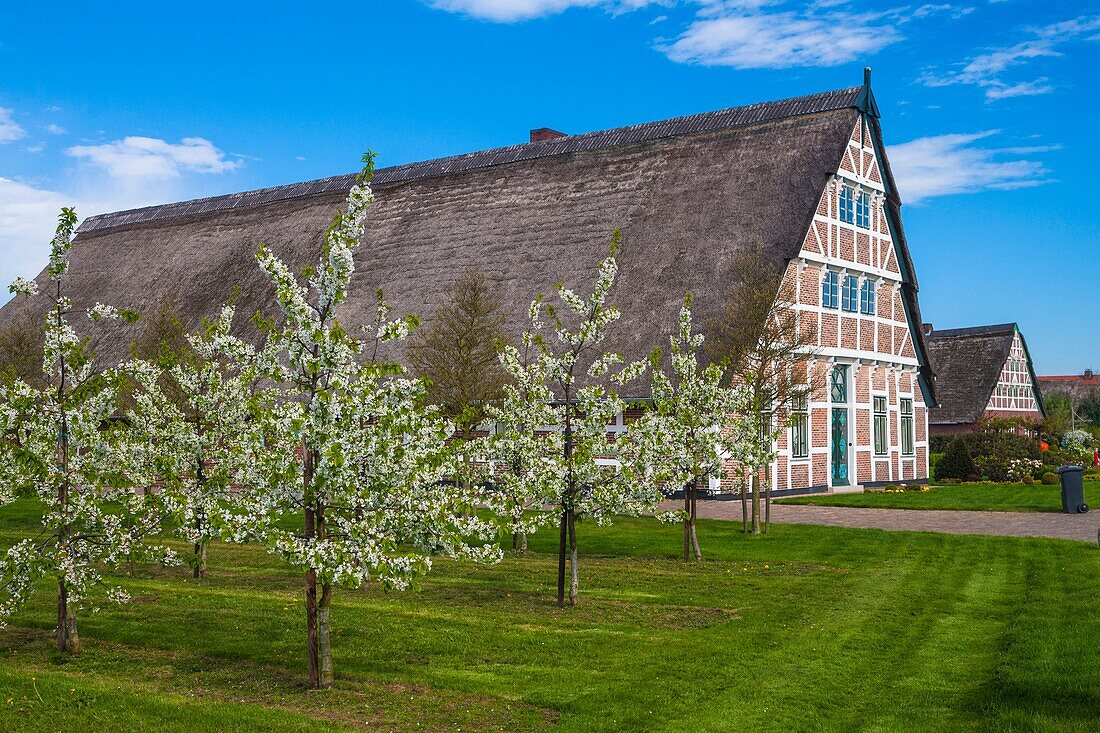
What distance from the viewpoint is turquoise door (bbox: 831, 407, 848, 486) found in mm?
31906

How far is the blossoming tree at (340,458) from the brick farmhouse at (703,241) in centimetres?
1604

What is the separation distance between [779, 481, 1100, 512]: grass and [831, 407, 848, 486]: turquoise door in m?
1.12

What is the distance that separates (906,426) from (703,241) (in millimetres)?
11627

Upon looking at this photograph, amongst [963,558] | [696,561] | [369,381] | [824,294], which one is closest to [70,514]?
[369,381]

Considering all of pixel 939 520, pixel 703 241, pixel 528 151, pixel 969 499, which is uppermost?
pixel 528 151

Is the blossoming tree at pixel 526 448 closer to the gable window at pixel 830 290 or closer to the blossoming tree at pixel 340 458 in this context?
the blossoming tree at pixel 340 458

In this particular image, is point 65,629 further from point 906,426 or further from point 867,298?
point 906,426

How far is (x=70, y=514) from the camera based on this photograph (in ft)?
34.0

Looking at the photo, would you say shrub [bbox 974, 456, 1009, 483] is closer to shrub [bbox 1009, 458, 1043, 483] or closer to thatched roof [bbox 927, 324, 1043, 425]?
shrub [bbox 1009, 458, 1043, 483]

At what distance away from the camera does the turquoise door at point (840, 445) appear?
105 ft

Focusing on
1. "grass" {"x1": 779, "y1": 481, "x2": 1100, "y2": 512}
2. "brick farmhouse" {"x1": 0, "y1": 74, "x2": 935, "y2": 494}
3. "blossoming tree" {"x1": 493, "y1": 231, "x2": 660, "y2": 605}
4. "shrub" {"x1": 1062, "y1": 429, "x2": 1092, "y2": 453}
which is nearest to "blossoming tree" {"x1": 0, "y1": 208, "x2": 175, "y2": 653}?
"blossoming tree" {"x1": 493, "y1": 231, "x2": 660, "y2": 605}

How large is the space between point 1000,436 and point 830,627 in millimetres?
28646

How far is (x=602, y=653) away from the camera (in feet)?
35.2

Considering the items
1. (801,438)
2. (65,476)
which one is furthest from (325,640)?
(801,438)
